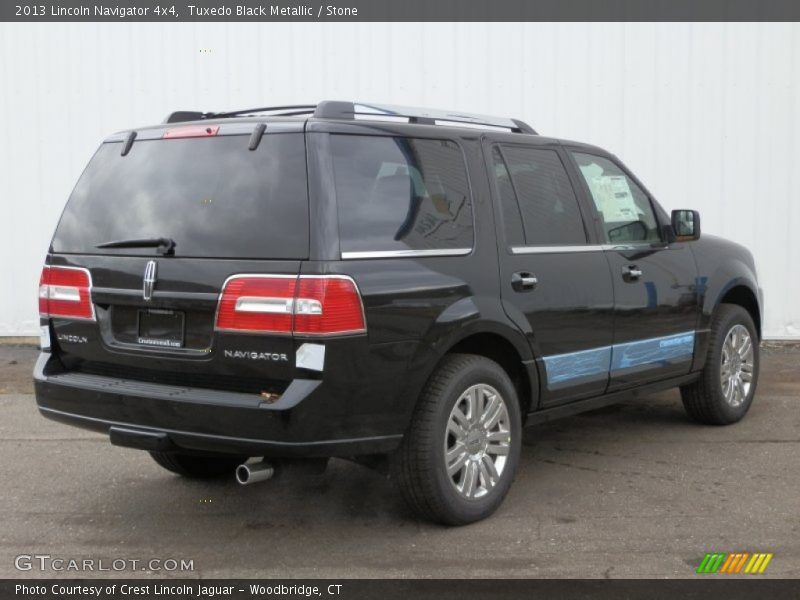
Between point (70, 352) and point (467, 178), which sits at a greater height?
point (467, 178)

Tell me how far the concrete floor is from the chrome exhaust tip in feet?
1.23

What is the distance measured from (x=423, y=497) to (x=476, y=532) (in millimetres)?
351

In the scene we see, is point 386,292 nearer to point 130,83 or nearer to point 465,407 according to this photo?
point 465,407

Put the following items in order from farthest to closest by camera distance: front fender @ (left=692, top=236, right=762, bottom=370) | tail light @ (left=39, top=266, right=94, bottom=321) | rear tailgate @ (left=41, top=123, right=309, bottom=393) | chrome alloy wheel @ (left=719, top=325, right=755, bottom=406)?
1. chrome alloy wheel @ (left=719, top=325, right=755, bottom=406)
2. front fender @ (left=692, top=236, right=762, bottom=370)
3. tail light @ (left=39, top=266, right=94, bottom=321)
4. rear tailgate @ (left=41, top=123, right=309, bottom=393)

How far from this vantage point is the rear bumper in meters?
4.09

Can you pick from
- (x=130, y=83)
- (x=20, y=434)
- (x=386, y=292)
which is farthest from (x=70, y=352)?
(x=130, y=83)

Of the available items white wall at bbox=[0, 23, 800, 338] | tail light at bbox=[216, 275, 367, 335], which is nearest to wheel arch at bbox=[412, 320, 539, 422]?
tail light at bbox=[216, 275, 367, 335]

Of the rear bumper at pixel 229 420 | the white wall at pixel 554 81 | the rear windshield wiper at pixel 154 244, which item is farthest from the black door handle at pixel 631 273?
the white wall at pixel 554 81

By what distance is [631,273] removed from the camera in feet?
19.1

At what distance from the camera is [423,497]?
455cm

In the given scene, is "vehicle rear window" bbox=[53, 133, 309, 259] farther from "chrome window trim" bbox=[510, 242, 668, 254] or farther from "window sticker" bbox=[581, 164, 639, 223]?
"window sticker" bbox=[581, 164, 639, 223]

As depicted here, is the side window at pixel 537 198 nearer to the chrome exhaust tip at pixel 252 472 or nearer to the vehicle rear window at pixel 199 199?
the vehicle rear window at pixel 199 199

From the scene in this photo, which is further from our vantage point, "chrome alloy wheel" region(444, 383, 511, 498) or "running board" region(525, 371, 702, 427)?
"running board" region(525, 371, 702, 427)
